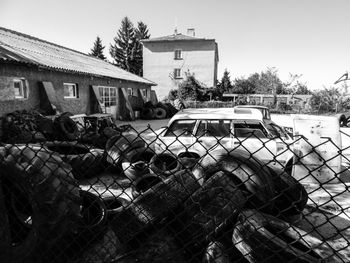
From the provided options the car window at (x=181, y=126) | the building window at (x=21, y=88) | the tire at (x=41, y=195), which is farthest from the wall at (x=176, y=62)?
the tire at (x=41, y=195)

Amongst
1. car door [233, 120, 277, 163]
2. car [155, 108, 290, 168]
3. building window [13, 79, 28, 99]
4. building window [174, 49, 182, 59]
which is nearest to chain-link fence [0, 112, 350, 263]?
car door [233, 120, 277, 163]

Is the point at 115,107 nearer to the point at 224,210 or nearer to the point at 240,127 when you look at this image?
the point at 240,127

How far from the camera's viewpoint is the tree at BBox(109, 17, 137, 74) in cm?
5034

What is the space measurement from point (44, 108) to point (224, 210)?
12.0 meters

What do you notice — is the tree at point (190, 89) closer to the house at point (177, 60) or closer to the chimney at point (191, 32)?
the house at point (177, 60)

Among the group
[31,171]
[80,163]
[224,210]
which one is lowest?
[80,163]

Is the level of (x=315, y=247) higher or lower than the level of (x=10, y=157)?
lower

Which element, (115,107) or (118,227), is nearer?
(118,227)

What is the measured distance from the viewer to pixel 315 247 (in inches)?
81.5

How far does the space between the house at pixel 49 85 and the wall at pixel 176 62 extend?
41.4 ft

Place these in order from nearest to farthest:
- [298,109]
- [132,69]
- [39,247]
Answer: [39,247], [298,109], [132,69]

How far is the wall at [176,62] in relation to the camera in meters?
31.6

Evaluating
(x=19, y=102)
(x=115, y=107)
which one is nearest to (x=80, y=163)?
(x=19, y=102)

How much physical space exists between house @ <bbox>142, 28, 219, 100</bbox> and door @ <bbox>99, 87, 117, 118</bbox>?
13.9 metres
